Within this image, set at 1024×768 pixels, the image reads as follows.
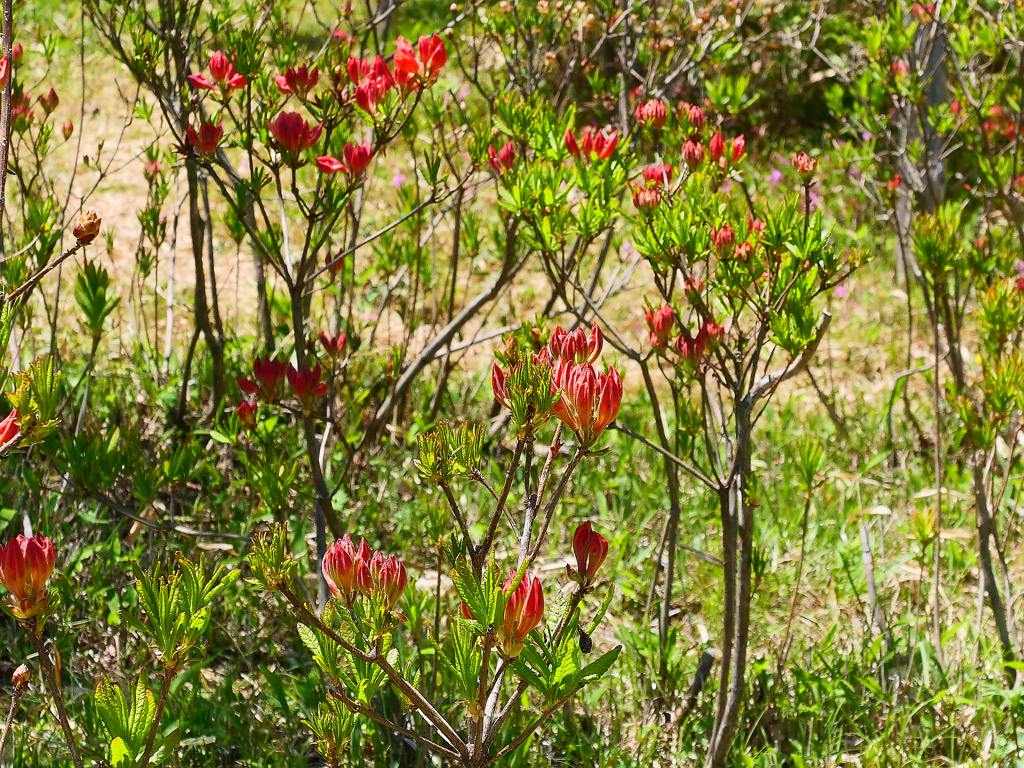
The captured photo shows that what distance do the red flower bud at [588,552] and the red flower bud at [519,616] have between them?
0.09 meters

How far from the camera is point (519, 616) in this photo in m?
0.92

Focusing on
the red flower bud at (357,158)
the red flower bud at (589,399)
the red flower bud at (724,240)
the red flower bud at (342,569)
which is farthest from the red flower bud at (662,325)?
the red flower bud at (342,569)

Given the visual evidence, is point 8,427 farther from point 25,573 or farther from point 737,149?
point 737,149

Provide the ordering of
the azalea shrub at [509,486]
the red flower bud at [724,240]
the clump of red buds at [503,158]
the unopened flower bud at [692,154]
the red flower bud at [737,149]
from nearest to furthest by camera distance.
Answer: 1. the azalea shrub at [509,486]
2. the red flower bud at [724,240]
3. the unopened flower bud at [692,154]
4. the red flower bud at [737,149]
5. the clump of red buds at [503,158]

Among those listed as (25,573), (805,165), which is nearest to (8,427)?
(25,573)

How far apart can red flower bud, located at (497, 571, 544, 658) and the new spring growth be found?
0.48m

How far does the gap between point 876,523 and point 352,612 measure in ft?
7.89

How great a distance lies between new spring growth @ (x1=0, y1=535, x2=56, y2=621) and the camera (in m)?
0.92

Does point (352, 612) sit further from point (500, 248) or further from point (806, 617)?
point (500, 248)

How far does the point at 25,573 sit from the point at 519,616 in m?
0.51

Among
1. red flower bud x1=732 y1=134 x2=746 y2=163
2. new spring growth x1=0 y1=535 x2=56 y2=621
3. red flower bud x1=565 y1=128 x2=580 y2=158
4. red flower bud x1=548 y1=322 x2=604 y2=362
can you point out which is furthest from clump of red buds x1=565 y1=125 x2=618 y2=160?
new spring growth x1=0 y1=535 x2=56 y2=621

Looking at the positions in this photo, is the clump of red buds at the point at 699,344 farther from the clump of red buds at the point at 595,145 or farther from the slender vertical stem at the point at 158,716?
the slender vertical stem at the point at 158,716

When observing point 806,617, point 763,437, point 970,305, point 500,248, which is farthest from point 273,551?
point 970,305

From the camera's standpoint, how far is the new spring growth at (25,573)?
917 mm
